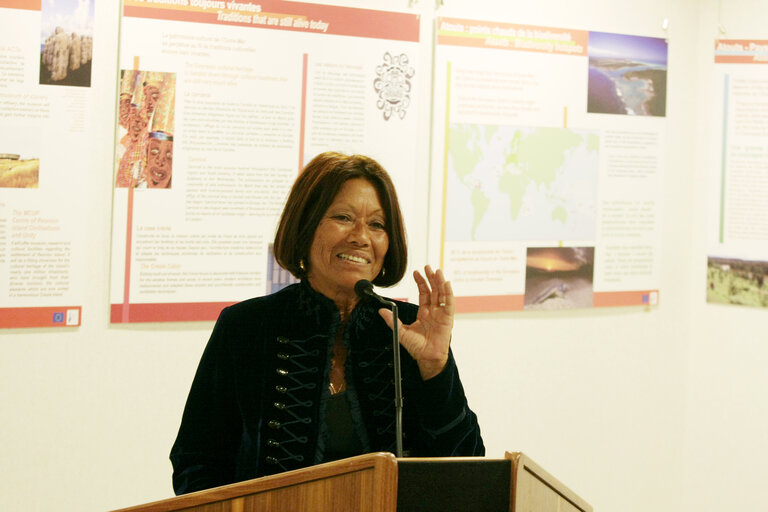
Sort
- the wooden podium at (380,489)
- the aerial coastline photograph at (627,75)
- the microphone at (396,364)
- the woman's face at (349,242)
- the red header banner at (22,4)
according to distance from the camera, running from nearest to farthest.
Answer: the wooden podium at (380,489) → the microphone at (396,364) → the woman's face at (349,242) → the red header banner at (22,4) → the aerial coastline photograph at (627,75)

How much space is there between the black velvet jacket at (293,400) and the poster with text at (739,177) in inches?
104

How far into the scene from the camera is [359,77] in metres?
3.51

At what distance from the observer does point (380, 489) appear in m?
1.23

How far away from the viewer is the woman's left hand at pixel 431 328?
76.1 inches

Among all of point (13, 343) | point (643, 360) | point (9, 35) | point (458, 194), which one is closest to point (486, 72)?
point (458, 194)

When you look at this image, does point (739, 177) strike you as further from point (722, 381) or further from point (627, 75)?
point (722, 381)

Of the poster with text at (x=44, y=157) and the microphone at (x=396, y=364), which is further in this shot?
the poster with text at (x=44, y=157)

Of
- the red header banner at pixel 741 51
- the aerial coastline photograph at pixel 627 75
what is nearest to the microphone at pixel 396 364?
the aerial coastline photograph at pixel 627 75

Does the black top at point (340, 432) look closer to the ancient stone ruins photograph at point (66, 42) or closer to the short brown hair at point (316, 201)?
the short brown hair at point (316, 201)

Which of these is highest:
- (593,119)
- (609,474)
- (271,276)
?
(593,119)

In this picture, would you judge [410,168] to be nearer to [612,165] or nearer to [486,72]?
[486,72]

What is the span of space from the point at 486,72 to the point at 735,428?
211 centimetres

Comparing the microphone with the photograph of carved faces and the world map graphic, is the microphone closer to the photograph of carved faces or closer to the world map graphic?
the photograph of carved faces

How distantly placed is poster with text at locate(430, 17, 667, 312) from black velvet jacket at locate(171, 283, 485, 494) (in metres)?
1.72
